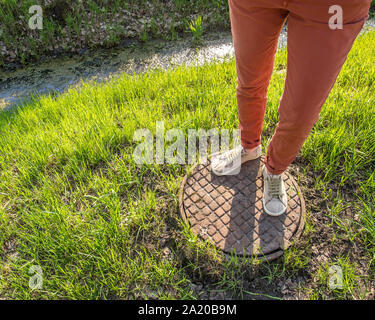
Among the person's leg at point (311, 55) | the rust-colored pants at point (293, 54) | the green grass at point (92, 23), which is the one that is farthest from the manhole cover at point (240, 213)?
the green grass at point (92, 23)

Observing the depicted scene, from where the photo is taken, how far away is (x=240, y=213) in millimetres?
1862

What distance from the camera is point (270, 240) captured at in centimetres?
174

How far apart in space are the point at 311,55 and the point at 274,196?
92cm

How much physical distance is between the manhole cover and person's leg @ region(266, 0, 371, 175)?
559 mm

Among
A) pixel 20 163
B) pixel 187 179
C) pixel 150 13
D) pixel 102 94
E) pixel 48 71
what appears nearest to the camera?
pixel 187 179

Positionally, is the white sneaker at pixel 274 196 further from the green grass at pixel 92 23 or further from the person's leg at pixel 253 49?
the green grass at pixel 92 23

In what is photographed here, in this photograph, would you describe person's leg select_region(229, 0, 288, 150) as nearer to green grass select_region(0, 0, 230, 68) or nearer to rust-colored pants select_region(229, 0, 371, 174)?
rust-colored pants select_region(229, 0, 371, 174)

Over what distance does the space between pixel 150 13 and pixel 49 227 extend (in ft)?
11.7

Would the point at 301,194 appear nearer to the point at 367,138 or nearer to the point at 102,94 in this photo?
the point at 367,138

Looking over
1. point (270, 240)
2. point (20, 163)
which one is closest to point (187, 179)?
point (270, 240)

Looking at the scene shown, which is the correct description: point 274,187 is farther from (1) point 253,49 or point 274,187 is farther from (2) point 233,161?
(1) point 253,49

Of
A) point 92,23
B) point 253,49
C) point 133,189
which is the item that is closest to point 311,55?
point 253,49

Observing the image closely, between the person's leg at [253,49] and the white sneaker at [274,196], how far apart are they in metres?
0.32

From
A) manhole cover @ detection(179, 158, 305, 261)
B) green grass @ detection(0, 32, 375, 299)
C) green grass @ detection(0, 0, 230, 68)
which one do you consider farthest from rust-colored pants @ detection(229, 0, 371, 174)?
green grass @ detection(0, 0, 230, 68)
